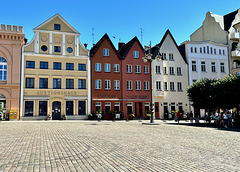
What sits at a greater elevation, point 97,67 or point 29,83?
point 97,67

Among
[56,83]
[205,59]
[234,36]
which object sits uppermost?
[234,36]

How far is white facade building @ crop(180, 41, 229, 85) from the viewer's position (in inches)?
1832

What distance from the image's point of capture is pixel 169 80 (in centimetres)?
4491

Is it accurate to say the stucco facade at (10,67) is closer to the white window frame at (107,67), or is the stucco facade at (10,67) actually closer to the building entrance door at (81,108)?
the building entrance door at (81,108)

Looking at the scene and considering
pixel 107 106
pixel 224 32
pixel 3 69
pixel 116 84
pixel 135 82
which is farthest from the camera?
pixel 224 32

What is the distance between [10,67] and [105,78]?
14321 millimetres

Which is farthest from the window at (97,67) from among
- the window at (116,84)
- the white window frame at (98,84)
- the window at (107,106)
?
the window at (107,106)

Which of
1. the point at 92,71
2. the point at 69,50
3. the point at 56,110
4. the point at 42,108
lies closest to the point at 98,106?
the point at 92,71

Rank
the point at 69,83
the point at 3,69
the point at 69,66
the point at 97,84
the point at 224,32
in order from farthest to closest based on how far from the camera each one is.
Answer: the point at 224,32
the point at 97,84
the point at 69,66
the point at 69,83
the point at 3,69

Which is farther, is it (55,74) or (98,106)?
(98,106)

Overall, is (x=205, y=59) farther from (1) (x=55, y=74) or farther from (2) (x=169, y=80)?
(1) (x=55, y=74)

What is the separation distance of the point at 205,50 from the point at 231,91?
2239cm

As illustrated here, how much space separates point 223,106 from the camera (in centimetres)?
2812

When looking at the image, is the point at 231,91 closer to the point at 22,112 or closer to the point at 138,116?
the point at 138,116
